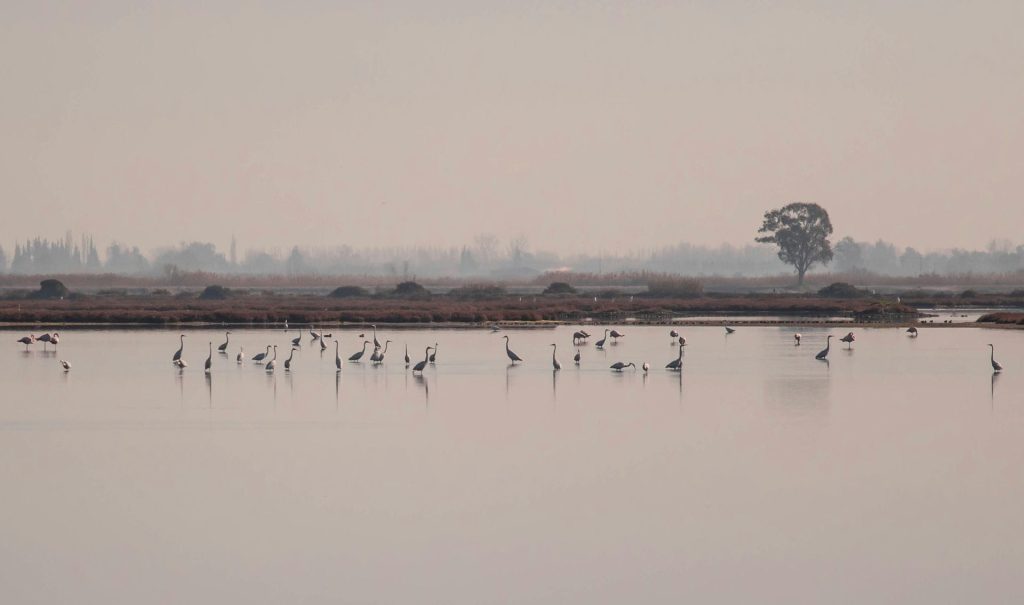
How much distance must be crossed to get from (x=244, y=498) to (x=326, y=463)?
2.59m

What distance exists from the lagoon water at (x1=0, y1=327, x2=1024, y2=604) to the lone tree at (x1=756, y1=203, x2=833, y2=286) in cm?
10789

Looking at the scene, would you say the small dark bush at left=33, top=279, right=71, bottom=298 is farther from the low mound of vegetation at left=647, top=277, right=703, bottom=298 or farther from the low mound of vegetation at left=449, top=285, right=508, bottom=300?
the low mound of vegetation at left=647, top=277, right=703, bottom=298

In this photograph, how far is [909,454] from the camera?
21391mm

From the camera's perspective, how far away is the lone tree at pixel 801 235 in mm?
140375

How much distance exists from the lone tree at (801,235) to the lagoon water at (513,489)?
108m

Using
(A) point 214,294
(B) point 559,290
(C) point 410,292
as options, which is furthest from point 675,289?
(A) point 214,294

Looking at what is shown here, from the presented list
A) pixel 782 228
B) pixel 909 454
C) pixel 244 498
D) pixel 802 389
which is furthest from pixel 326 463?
pixel 782 228

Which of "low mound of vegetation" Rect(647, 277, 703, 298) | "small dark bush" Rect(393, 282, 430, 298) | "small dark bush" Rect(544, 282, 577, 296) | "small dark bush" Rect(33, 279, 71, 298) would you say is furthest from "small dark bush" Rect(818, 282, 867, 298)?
"small dark bush" Rect(33, 279, 71, 298)

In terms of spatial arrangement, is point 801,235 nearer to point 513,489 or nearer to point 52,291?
point 52,291

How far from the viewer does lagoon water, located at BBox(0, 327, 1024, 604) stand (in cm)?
1415

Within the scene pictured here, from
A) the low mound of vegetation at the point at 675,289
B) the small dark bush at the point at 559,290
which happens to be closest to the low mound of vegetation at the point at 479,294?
the small dark bush at the point at 559,290

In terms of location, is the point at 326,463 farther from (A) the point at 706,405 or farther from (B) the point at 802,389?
(B) the point at 802,389

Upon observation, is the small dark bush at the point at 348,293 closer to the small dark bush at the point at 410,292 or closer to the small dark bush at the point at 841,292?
the small dark bush at the point at 410,292

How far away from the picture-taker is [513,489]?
18.6 metres
